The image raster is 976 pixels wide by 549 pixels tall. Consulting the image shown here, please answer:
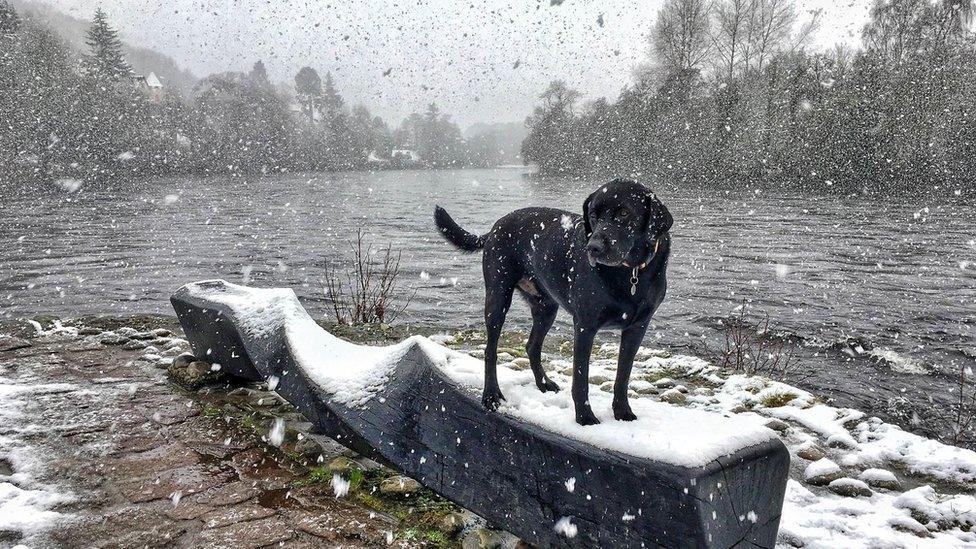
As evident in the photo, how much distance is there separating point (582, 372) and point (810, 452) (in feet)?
7.80

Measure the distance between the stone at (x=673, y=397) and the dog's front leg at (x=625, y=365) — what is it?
87.6 inches

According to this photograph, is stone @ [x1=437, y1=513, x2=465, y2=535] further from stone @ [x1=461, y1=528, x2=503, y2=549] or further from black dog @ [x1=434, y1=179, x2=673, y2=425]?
black dog @ [x1=434, y1=179, x2=673, y2=425]

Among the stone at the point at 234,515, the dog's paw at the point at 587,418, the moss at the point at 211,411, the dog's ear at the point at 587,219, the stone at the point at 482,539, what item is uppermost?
the dog's ear at the point at 587,219

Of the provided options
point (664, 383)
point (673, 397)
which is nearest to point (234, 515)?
point (673, 397)

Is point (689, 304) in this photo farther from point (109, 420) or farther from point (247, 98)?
point (247, 98)

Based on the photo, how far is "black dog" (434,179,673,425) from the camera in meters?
2.47

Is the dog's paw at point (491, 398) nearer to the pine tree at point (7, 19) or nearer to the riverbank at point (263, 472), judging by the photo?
the riverbank at point (263, 472)

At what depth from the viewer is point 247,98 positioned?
68312mm

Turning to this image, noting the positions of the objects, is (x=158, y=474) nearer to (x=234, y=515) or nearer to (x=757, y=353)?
(x=234, y=515)

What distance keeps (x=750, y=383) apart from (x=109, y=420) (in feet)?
18.0

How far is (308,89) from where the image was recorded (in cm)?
8569

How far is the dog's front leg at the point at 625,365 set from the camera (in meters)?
2.81

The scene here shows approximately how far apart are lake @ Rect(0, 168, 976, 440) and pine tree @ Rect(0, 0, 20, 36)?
18949 millimetres

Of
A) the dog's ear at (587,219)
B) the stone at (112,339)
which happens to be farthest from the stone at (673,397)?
the stone at (112,339)
